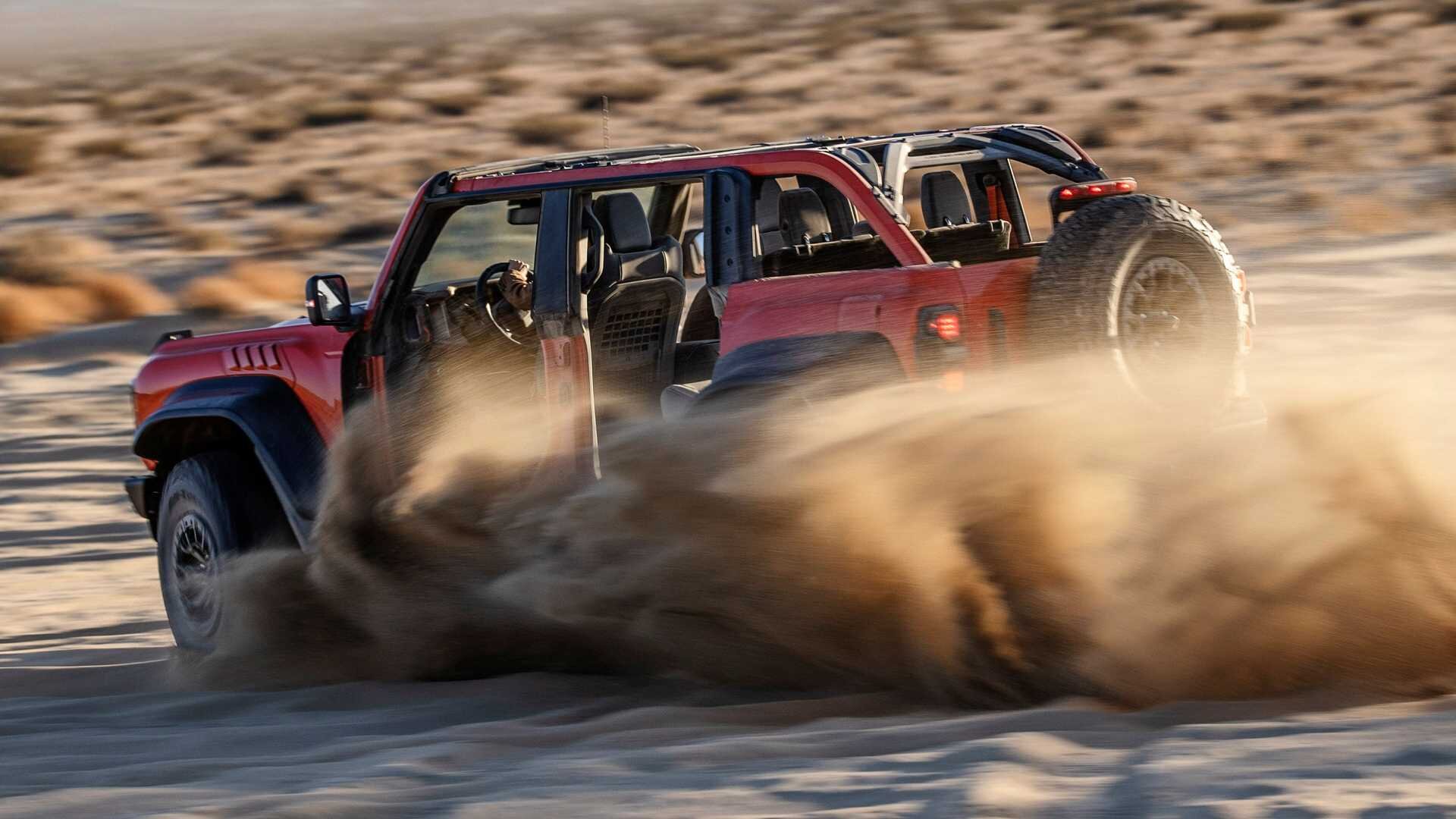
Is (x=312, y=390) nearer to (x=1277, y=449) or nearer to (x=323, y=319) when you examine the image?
(x=323, y=319)

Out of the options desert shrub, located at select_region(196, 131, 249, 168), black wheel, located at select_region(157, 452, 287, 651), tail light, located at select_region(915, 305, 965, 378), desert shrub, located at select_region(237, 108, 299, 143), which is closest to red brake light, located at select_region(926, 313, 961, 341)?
tail light, located at select_region(915, 305, 965, 378)

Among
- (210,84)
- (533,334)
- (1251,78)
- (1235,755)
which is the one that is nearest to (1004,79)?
(1251,78)

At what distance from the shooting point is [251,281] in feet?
56.3

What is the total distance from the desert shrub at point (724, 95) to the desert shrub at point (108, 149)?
10350 millimetres

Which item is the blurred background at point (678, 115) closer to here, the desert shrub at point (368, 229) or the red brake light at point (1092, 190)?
the desert shrub at point (368, 229)

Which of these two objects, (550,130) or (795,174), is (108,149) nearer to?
(550,130)

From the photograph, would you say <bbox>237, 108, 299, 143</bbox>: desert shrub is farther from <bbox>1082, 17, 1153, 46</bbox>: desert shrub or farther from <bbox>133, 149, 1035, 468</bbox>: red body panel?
<bbox>133, 149, 1035, 468</bbox>: red body panel

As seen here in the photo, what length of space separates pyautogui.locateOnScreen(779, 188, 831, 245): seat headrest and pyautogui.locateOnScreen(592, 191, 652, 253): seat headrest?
1.51 ft

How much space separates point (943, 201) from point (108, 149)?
2850cm

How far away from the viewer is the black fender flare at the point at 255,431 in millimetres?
6363

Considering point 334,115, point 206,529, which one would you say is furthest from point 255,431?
point 334,115

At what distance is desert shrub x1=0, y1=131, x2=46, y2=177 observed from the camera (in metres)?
29.8

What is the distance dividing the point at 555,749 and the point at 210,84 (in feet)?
138

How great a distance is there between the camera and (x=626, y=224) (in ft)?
19.3
